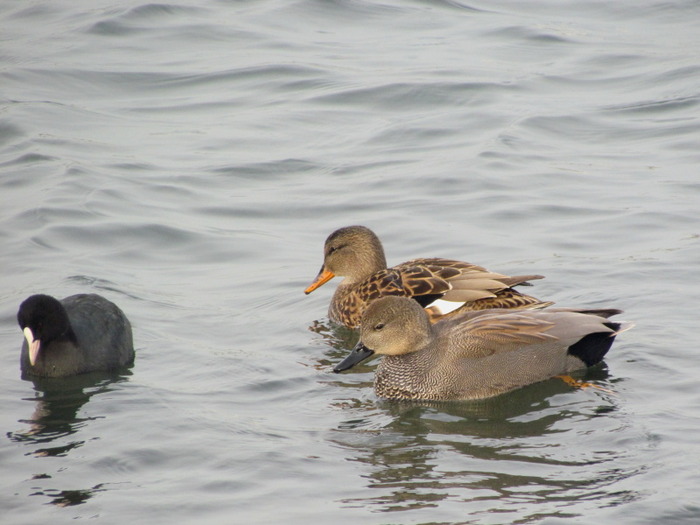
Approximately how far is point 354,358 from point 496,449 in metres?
1.60

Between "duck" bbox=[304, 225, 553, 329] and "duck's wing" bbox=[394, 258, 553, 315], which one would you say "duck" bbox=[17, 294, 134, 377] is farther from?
"duck's wing" bbox=[394, 258, 553, 315]

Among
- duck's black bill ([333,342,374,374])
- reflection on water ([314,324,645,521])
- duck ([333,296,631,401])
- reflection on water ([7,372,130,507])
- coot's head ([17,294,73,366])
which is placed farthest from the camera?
coot's head ([17,294,73,366])

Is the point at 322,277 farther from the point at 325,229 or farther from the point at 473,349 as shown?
the point at 473,349

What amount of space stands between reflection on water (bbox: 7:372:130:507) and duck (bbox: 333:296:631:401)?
1.83m

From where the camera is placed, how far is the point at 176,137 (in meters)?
Result: 14.8

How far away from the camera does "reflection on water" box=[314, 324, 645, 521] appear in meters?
6.29

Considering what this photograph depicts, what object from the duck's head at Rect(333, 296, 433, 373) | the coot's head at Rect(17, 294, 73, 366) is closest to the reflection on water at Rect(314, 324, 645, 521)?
the duck's head at Rect(333, 296, 433, 373)

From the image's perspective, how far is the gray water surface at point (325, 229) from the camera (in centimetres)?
662

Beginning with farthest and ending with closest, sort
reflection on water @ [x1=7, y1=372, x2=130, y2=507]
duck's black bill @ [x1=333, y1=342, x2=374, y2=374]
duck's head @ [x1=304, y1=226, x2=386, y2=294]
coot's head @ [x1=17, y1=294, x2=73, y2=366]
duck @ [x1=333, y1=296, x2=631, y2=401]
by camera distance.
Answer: duck's head @ [x1=304, y1=226, x2=386, y2=294] < coot's head @ [x1=17, y1=294, x2=73, y2=366] < duck's black bill @ [x1=333, y1=342, x2=374, y2=374] < duck @ [x1=333, y1=296, x2=631, y2=401] < reflection on water @ [x1=7, y1=372, x2=130, y2=507]

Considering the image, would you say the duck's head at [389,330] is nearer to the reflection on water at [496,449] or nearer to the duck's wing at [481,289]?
the reflection on water at [496,449]

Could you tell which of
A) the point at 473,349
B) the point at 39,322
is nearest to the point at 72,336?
the point at 39,322

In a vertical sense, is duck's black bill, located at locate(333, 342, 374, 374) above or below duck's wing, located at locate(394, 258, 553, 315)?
below

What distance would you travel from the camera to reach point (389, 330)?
8203 mm

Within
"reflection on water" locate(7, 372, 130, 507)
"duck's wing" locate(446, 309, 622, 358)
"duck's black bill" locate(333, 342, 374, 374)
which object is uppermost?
"duck's wing" locate(446, 309, 622, 358)
